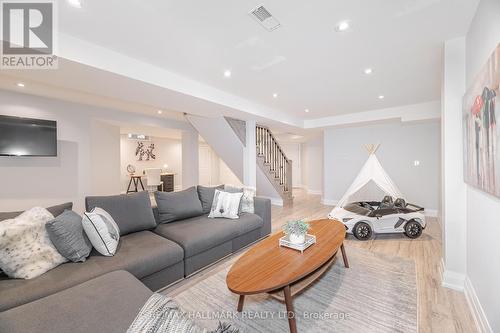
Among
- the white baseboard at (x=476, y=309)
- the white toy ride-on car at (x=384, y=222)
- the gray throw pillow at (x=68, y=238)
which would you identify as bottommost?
the white baseboard at (x=476, y=309)

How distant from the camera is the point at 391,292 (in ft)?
6.82

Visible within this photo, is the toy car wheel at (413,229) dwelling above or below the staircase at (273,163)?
below

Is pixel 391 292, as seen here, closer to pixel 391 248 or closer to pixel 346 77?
pixel 391 248

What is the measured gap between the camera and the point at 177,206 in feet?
9.57

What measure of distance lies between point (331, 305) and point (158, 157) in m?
8.79

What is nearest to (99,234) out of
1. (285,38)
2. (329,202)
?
(285,38)

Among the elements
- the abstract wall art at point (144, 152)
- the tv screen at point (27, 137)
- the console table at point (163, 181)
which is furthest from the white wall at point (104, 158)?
the abstract wall art at point (144, 152)

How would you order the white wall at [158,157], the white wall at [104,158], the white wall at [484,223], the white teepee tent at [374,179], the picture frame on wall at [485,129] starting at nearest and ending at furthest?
the picture frame on wall at [485,129]
the white wall at [484,223]
the white teepee tent at [374,179]
the white wall at [104,158]
the white wall at [158,157]

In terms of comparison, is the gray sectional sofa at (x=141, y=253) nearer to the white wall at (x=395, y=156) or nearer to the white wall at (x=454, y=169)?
the white wall at (x=454, y=169)

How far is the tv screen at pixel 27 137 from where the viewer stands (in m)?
3.44

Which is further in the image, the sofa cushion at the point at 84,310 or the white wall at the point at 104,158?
the white wall at the point at 104,158

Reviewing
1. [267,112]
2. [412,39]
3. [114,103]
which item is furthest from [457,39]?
[114,103]

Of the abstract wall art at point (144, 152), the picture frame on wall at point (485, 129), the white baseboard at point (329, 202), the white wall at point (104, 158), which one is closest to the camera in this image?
the picture frame on wall at point (485, 129)

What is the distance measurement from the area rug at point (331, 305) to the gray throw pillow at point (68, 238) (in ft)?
3.16
